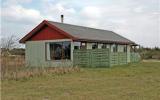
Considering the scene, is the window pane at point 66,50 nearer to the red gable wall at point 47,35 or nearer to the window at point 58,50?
the window at point 58,50

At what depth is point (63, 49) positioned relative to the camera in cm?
2788

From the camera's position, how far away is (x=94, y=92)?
11.4 m

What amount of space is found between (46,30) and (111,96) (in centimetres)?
1874

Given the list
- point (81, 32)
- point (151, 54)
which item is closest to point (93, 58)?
point (81, 32)

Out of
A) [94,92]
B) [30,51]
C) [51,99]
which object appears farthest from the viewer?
[30,51]

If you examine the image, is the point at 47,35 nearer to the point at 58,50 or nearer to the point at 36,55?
the point at 58,50

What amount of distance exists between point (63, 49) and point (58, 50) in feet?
1.81

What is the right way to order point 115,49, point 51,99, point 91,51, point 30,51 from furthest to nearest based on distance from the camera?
point 115,49 < point 30,51 < point 91,51 < point 51,99

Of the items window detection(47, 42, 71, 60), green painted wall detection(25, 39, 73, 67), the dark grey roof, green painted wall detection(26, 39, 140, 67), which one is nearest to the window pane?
window detection(47, 42, 71, 60)

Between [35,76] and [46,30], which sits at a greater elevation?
[46,30]

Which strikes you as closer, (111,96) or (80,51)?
(111,96)

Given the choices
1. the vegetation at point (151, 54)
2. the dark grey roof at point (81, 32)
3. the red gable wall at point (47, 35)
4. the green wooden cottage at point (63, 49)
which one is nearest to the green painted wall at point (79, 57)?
the green wooden cottage at point (63, 49)

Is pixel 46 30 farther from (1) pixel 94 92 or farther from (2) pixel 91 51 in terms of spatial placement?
(1) pixel 94 92

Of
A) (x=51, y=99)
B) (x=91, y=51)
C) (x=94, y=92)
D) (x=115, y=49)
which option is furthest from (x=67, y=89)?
(x=115, y=49)
